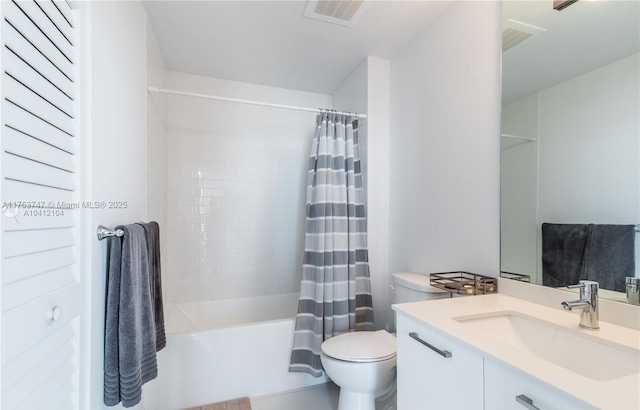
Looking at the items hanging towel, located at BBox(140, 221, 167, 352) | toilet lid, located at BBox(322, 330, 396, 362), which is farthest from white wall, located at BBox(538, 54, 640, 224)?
hanging towel, located at BBox(140, 221, 167, 352)

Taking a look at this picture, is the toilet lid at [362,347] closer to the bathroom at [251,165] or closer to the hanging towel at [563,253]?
the bathroom at [251,165]

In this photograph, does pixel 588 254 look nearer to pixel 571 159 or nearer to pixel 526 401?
pixel 571 159

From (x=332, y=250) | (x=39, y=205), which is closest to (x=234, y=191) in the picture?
(x=332, y=250)

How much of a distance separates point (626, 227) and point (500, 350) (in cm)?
63

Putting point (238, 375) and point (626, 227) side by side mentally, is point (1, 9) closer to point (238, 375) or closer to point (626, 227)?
point (626, 227)

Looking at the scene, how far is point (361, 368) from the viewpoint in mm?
1399

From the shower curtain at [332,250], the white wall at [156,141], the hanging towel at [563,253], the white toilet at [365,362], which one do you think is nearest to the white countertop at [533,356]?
the hanging towel at [563,253]

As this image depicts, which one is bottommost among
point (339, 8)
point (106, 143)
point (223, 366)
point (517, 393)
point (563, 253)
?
point (223, 366)

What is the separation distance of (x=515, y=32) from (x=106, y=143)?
1.80 m

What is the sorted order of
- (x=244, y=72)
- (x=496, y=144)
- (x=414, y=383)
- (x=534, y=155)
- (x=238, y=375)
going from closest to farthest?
(x=414, y=383)
(x=534, y=155)
(x=496, y=144)
(x=238, y=375)
(x=244, y=72)

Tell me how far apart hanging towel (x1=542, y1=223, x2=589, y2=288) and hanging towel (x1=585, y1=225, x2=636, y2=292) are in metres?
0.03

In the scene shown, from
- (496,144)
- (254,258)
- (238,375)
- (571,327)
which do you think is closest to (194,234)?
(254,258)

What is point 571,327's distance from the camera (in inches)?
Result: 35.6

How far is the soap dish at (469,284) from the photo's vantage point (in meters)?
1.34
